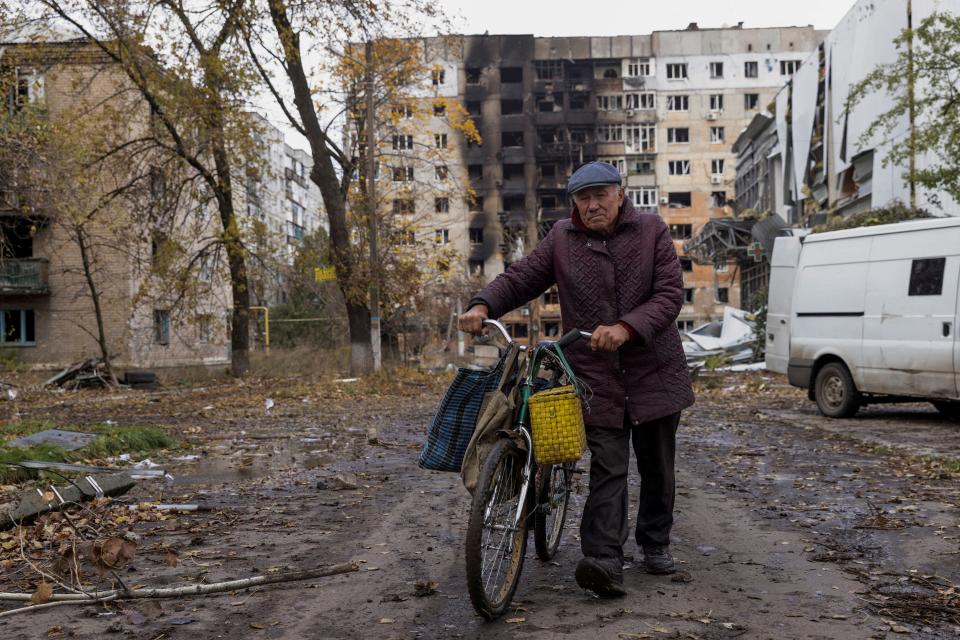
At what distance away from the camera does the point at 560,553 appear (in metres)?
5.51

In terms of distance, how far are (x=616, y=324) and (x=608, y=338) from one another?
14 cm

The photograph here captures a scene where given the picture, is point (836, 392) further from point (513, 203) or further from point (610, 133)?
point (610, 133)

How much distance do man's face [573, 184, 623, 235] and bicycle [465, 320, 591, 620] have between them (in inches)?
23.4

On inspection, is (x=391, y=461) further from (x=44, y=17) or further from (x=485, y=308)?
(x=44, y=17)

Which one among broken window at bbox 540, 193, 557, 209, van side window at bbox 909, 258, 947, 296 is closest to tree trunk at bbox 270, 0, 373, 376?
van side window at bbox 909, 258, 947, 296

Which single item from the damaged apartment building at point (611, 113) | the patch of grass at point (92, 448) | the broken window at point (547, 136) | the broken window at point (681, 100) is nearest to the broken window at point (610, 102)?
the damaged apartment building at point (611, 113)

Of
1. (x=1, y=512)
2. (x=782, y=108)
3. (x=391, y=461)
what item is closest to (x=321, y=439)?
(x=391, y=461)

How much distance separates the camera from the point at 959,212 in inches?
958

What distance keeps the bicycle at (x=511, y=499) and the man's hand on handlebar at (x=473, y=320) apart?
0.13ft

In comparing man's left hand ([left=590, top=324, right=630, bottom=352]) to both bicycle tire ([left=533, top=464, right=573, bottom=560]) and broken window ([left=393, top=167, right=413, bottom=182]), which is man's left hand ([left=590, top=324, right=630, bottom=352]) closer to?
bicycle tire ([left=533, top=464, right=573, bottom=560])

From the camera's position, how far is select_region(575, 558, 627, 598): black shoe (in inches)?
172

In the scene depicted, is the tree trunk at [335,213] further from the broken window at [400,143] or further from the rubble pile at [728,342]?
the rubble pile at [728,342]

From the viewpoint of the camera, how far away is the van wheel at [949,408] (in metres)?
14.2

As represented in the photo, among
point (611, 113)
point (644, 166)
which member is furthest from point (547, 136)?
point (644, 166)
